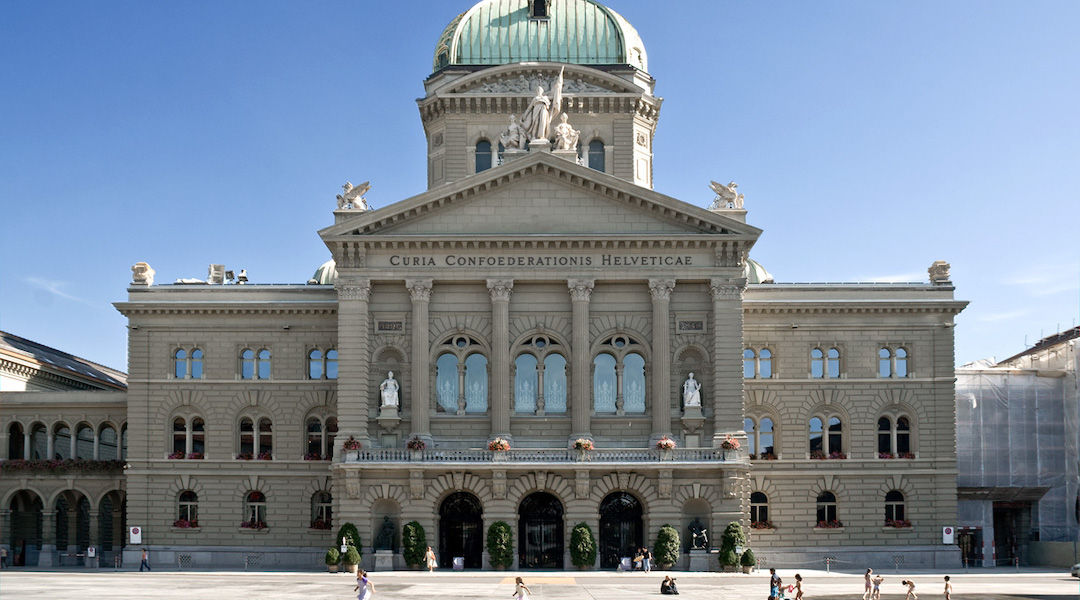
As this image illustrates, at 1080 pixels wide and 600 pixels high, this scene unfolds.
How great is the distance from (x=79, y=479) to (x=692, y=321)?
3485 cm

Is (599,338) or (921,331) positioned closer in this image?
(599,338)

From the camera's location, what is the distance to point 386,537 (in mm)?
63062

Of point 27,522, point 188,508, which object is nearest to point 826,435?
point 188,508

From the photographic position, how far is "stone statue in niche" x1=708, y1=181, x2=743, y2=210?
6706 centimetres

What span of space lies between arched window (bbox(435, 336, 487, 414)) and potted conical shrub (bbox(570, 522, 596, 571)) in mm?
7961

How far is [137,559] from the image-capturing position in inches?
2702

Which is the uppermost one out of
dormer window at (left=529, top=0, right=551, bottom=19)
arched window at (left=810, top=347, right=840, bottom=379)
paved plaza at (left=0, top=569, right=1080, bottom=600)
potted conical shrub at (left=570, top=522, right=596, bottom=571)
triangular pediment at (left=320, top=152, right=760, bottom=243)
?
dormer window at (left=529, top=0, right=551, bottom=19)

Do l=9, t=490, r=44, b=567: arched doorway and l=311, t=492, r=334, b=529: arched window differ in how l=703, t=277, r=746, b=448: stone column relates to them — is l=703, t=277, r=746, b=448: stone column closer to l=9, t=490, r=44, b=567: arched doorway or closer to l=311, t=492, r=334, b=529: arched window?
l=311, t=492, r=334, b=529: arched window

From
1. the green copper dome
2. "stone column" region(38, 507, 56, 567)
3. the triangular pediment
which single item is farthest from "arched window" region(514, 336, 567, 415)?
"stone column" region(38, 507, 56, 567)

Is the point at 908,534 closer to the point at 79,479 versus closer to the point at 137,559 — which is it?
the point at 137,559

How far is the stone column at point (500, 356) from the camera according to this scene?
212ft

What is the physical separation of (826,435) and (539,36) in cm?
2908

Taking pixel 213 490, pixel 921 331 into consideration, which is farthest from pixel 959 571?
pixel 213 490

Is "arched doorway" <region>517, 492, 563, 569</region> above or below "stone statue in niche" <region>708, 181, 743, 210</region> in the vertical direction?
below
